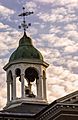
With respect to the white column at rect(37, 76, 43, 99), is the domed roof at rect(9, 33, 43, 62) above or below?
above

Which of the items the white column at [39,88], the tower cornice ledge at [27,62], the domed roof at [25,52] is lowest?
the white column at [39,88]

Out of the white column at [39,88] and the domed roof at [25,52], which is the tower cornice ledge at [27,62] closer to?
the domed roof at [25,52]

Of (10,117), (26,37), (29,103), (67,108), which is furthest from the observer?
(26,37)

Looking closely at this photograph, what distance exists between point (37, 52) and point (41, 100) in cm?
479

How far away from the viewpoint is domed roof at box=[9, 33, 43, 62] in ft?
185

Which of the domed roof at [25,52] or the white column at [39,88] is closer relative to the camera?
the white column at [39,88]

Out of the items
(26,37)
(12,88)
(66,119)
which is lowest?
(66,119)

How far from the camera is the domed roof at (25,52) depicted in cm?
5650

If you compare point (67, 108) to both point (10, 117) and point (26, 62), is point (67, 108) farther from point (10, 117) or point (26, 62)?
point (26, 62)

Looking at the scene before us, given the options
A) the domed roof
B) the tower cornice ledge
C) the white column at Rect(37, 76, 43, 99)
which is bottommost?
the white column at Rect(37, 76, 43, 99)

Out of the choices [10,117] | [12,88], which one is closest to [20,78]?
[12,88]

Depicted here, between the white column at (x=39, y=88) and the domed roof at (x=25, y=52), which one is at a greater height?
the domed roof at (x=25, y=52)

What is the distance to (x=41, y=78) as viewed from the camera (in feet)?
187

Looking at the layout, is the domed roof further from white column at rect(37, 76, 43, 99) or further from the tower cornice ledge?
white column at rect(37, 76, 43, 99)
